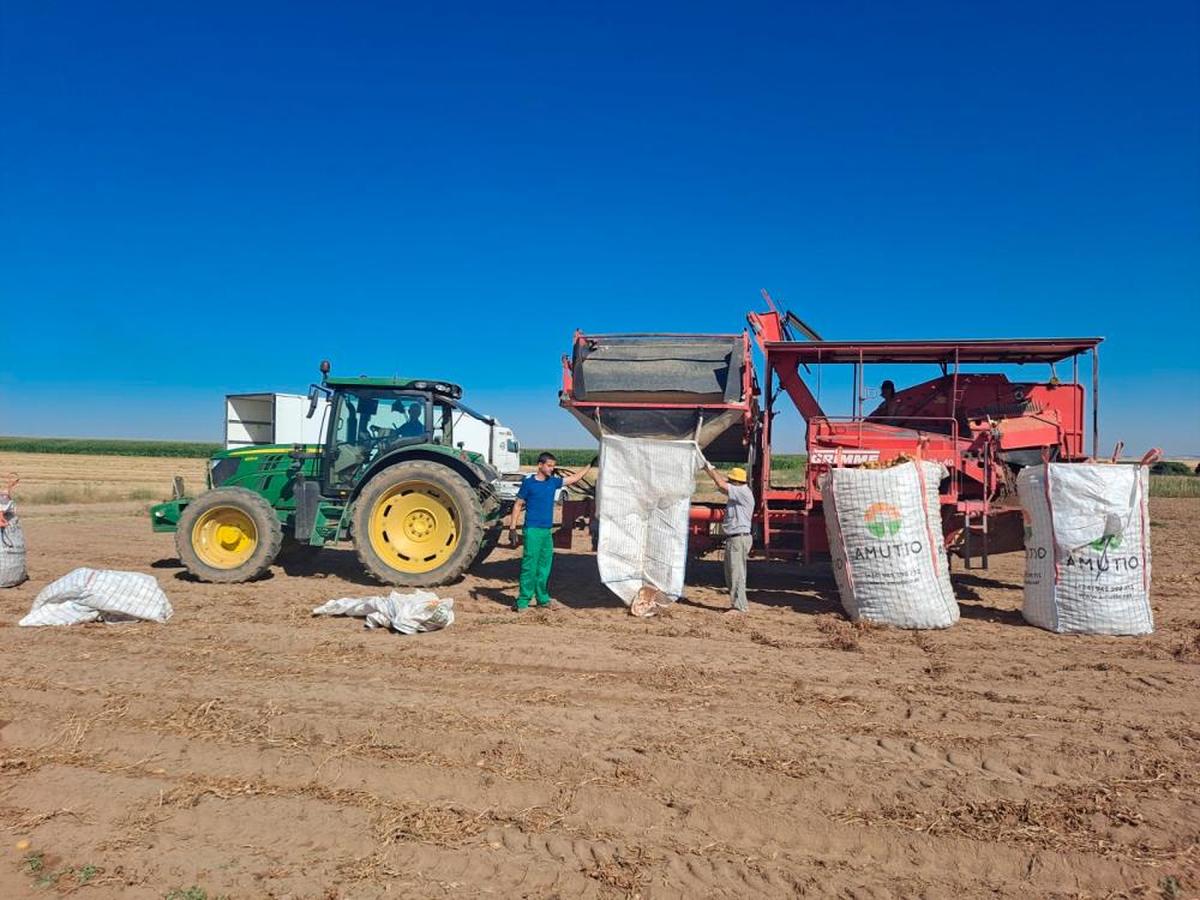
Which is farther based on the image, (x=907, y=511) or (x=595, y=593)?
(x=595, y=593)

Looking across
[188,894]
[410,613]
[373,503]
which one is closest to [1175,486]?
[373,503]

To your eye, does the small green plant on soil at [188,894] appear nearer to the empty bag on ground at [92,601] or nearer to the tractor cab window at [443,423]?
the empty bag on ground at [92,601]

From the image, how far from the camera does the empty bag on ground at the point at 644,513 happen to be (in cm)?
726

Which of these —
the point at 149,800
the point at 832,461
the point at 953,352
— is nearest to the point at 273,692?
the point at 149,800

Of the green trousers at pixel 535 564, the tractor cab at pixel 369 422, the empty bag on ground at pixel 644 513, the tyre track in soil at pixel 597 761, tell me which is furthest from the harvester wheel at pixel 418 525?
the tyre track in soil at pixel 597 761

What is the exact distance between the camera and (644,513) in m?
7.41

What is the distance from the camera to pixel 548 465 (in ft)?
24.3

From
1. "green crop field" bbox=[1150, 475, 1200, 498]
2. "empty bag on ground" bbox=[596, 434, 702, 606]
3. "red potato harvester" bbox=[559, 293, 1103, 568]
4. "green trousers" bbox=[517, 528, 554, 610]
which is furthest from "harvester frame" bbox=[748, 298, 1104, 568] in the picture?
"green crop field" bbox=[1150, 475, 1200, 498]

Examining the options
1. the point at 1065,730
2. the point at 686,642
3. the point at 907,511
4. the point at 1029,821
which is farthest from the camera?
the point at 907,511

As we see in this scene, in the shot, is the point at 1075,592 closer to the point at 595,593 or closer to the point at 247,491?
the point at 595,593

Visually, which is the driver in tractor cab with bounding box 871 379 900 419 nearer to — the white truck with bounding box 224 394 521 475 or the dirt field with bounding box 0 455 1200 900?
the dirt field with bounding box 0 455 1200 900

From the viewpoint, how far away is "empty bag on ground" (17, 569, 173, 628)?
20.4ft

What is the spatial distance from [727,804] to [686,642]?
273cm

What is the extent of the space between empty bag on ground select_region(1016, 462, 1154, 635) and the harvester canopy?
112 inches
